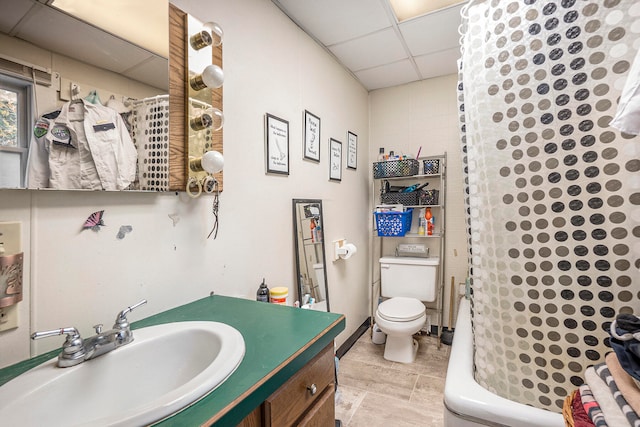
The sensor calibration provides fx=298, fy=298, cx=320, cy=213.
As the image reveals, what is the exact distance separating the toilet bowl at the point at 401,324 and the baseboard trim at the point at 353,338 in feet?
1.01

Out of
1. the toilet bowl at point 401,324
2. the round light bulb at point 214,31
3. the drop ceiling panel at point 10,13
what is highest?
the round light bulb at point 214,31

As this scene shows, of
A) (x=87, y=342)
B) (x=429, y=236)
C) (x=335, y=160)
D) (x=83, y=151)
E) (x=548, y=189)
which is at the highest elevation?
(x=335, y=160)

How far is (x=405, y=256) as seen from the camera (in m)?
2.86

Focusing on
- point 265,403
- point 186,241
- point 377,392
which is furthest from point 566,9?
point 377,392

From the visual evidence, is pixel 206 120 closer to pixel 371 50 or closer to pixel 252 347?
pixel 252 347

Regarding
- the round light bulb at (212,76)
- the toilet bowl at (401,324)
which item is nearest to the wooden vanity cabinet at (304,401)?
the round light bulb at (212,76)

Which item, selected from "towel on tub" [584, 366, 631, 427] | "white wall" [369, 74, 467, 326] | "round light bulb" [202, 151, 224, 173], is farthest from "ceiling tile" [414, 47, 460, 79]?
"towel on tub" [584, 366, 631, 427]

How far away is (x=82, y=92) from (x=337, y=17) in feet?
5.26

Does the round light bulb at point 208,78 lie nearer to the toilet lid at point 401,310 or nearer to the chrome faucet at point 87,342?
the chrome faucet at point 87,342

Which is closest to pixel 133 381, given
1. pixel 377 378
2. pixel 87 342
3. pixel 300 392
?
pixel 87 342

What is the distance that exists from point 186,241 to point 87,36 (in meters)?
0.74

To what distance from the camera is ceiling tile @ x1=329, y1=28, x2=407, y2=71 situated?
7.15 feet

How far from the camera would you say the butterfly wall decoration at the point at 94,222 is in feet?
3.00

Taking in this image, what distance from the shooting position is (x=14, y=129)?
2.44 ft
